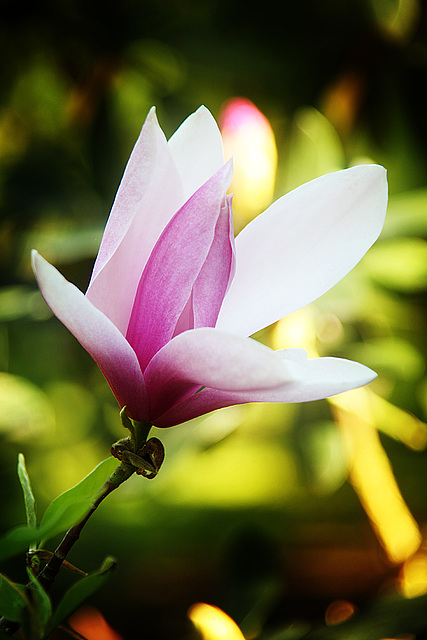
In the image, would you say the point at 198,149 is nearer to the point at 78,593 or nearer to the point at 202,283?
the point at 202,283

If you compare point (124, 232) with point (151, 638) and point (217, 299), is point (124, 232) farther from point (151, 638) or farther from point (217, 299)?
point (151, 638)

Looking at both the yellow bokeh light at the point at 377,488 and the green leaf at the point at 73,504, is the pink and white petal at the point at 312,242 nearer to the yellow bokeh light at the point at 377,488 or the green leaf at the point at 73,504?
the green leaf at the point at 73,504

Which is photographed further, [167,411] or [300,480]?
[300,480]

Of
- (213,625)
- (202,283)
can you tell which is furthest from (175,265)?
(213,625)

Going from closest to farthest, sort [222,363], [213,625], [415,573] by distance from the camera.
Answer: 1. [222,363]
2. [213,625]
3. [415,573]

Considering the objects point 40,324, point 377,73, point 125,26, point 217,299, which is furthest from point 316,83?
point 217,299

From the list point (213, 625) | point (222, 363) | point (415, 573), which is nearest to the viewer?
point (222, 363)
